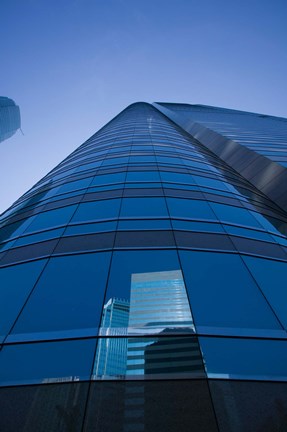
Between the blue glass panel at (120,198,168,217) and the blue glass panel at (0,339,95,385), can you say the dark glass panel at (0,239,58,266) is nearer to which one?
the blue glass panel at (120,198,168,217)

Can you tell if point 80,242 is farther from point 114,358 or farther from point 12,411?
point 12,411

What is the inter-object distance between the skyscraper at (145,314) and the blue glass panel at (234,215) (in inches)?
3.0

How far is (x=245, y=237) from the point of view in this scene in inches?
353

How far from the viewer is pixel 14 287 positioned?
688 cm

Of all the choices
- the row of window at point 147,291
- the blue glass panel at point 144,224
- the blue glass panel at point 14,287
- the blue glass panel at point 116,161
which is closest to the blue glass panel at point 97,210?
the blue glass panel at point 144,224

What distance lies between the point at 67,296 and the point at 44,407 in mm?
2392

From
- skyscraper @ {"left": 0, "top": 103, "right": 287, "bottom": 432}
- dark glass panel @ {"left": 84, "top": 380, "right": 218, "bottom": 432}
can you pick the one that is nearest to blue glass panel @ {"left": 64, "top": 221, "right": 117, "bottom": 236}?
skyscraper @ {"left": 0, "top": 103, "right": 287, "bottom": 432}

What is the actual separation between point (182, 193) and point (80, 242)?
5.23 m

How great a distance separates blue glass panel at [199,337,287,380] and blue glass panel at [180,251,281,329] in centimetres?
39

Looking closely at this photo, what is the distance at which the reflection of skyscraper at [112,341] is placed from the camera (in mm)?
4578

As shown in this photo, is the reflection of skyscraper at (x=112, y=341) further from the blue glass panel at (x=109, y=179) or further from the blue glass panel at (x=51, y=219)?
the blue glass panel at (x=109, y=179)

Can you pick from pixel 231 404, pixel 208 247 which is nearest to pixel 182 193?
pixel 208 247

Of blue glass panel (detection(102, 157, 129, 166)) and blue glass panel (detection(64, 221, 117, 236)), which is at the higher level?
blue glass panel (detection(102, 157, 129, 166))

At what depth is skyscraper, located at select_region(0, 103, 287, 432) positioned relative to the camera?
13.2 ft
